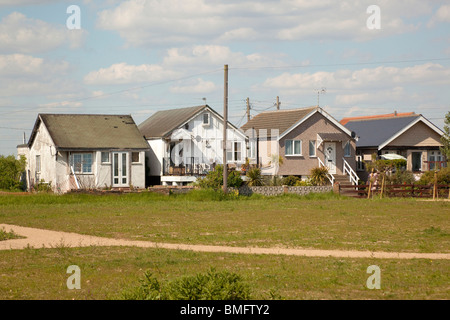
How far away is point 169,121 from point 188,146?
119 inches

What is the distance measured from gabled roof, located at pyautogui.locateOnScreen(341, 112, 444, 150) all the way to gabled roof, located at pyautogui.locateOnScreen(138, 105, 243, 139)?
12.3 meters

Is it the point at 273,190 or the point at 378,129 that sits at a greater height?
the point at 378,129

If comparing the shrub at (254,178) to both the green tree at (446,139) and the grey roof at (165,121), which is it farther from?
the green tree at (446,139)

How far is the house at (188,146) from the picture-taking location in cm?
4747

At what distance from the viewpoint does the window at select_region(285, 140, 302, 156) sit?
50188 mm

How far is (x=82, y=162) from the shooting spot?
4484cm

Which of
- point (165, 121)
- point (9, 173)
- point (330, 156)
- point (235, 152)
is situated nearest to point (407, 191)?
point (330, 156)

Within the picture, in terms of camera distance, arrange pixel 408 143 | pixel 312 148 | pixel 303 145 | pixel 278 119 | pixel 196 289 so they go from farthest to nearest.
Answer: pixel 408 143, pixel 278 119, pixel 312 148, pixel 303 145, pixel 196 289

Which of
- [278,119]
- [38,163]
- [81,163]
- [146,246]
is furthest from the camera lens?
[278,119]

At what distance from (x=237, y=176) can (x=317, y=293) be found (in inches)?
1210

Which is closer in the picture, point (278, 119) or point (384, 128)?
point (278, 119)

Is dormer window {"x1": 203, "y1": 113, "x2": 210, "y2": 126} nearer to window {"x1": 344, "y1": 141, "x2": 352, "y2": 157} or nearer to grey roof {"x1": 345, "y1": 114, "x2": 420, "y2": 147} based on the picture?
window {"x1": 344, "y1": 141, "x2": 352, "y2": 157}

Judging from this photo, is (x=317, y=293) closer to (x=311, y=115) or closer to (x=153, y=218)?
(x=153, y=218)

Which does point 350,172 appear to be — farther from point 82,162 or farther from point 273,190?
point 82,162
